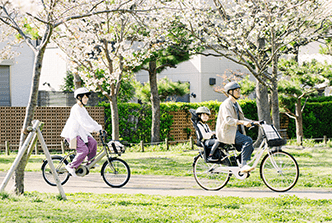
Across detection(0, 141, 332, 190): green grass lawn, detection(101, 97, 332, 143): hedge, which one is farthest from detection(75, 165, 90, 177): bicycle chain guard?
detection(101, 97, 332, 143): hedge

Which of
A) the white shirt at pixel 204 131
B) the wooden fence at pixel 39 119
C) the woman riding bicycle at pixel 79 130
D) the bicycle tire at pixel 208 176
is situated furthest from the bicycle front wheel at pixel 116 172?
the wooden fence at pixel 39 119

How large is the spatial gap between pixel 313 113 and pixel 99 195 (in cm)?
1560

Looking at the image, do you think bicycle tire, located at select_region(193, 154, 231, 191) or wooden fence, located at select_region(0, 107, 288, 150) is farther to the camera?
wooden fence, located at select_region(0, 107, 288, 150)

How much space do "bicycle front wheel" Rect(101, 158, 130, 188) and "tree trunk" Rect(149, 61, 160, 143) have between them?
31.3ft

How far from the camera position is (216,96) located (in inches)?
1038

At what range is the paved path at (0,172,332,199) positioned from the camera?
6.43 m

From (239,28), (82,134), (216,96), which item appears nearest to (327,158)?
(239,28)

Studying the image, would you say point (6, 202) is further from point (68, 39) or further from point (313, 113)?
point (313, 113)

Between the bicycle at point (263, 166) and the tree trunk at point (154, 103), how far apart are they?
998 centimetres

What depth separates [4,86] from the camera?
19.8 meters

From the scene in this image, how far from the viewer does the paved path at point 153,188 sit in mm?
6430

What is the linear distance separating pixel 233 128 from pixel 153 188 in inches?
78.9

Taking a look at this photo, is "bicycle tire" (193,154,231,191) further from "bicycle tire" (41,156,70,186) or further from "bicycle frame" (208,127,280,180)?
"bicycle tire" (41,156,70,186)

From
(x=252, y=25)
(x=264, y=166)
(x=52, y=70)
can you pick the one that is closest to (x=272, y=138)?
(x=264, y=166)
